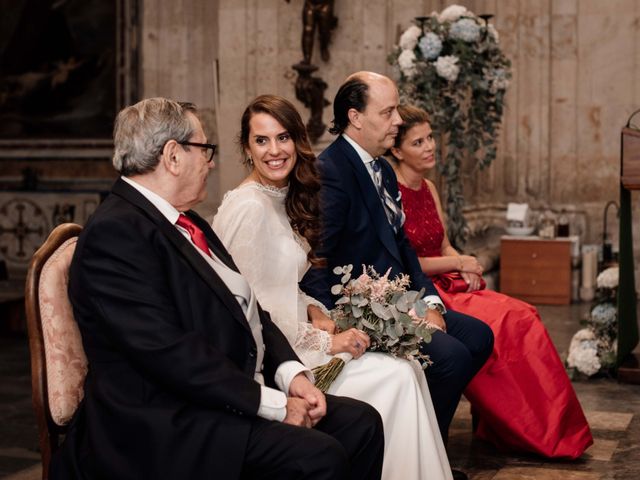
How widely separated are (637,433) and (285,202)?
229 cm

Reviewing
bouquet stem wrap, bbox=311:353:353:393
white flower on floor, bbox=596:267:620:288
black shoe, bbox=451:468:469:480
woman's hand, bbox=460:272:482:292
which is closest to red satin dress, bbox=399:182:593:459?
woman's hand, bbox=460:272:482:292

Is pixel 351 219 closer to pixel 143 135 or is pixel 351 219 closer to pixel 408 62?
pixel 143 135

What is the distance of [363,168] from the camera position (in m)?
4.51

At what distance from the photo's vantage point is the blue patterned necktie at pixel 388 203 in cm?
458

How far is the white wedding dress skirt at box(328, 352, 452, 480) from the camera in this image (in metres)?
3.68

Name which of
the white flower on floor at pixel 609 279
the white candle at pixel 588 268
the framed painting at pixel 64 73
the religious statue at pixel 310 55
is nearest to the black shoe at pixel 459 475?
the white flower on floor at pixel 609 279

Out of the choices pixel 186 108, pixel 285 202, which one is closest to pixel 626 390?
pixel 285 202

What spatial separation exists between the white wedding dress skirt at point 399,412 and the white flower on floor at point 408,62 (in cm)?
435

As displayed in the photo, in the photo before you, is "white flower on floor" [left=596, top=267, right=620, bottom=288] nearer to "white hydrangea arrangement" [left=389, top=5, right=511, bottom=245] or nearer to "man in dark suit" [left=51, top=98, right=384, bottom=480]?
"white hydrangea arrangement" [left=389, top=5, right=511, bottom=245]

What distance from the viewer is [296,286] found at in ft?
12.6

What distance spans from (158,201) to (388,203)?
1746 millimetres

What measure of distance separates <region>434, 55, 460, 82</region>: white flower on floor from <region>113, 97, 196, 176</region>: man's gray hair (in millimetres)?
4787

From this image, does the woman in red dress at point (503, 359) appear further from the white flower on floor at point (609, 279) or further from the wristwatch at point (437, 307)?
the white flower on floor at point (609, 279)

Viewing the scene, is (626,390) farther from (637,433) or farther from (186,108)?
(186,108)
